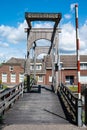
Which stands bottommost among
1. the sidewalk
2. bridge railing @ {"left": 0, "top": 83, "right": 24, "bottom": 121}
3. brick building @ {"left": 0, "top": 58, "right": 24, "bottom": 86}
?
the sidewalk

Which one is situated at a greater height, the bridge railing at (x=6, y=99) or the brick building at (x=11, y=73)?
the brick building at (x=11, y=73)

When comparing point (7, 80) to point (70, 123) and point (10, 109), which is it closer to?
point (10, 109)

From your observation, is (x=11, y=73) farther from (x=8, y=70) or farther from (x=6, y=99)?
(x=6, y=99)

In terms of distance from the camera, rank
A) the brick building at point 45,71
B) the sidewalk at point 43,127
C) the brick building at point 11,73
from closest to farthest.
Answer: the sidewalk at point 43,127, the brick building at point 45,71, the brick building at point 11,73

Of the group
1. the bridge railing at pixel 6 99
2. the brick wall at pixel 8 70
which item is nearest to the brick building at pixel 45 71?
the brick wall at pixel 8 70

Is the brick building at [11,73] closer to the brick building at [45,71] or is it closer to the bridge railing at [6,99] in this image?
the brick building at [45,71]

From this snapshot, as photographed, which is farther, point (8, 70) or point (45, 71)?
point (8, 70)

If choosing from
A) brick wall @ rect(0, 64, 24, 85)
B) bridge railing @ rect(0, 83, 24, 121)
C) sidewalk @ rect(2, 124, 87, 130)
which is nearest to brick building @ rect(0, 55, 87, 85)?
brick wall @ rect(0, 64, 24, 85)

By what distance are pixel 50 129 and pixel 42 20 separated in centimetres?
1055

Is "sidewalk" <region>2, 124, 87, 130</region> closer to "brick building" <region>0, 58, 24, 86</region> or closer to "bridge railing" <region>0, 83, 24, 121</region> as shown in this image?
"bridge railing" <region>0, 83, 24, 121</region>

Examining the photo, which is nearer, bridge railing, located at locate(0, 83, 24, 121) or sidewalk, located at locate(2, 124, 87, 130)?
sidewalk, located at locate(2, 124, 87, 130)

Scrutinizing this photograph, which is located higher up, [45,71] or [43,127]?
[45,71]

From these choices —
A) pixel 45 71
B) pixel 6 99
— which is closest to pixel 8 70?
pixel 45 71

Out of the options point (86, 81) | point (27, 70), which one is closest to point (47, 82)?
point (86, 81)
